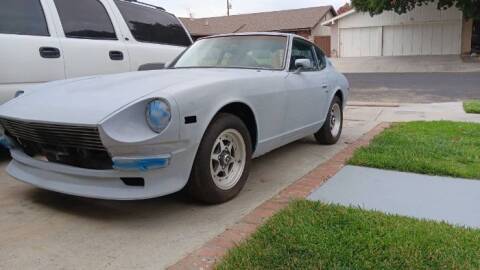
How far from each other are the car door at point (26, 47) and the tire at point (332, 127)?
308 centimetres

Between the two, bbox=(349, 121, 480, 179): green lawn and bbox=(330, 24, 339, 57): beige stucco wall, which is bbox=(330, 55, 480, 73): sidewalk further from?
bbox=(349, 121, 480, 179): green lawn

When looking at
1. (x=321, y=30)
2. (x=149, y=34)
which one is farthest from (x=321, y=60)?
(x=321, y=30)

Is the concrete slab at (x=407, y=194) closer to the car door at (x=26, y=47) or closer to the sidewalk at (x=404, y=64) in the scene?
the car door at (x=26, y=47)

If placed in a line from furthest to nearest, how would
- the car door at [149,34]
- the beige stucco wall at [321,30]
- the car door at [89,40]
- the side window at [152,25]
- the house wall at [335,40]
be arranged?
the beige stucco wall at [321,30] < the house wall at [335,40] < the side window at [152,25] < the car door at [149,34] < the car door at [89,40]

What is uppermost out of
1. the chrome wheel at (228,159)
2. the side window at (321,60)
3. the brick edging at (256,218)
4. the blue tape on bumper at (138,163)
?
the side window at (321,60)

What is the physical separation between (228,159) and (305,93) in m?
1.48

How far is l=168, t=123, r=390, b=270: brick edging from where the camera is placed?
2.50 metres

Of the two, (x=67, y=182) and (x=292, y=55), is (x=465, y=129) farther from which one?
(x=67, y=182)

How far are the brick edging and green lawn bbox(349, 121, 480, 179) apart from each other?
381 millimetres

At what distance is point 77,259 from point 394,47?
33240 millimetres

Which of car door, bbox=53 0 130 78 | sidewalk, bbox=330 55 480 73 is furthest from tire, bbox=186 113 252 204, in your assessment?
sidewalk, bbox=330 55 480 73

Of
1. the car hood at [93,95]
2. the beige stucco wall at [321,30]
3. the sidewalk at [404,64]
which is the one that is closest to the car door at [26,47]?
the car hood at [93,95]

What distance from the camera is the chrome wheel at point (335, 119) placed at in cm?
575

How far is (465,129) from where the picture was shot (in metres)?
6.24
